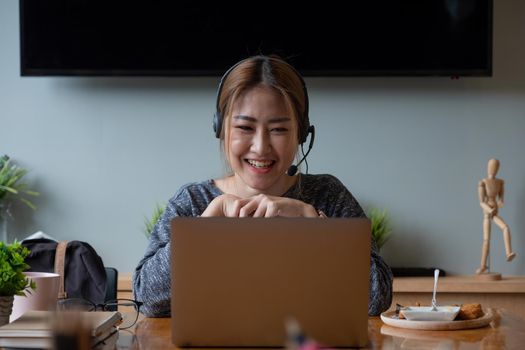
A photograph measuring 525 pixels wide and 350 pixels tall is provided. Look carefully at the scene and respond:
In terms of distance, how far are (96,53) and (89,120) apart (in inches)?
10.6

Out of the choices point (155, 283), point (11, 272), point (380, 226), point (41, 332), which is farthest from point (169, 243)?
point (380, 226)

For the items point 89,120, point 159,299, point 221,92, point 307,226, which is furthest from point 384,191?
point 307,226

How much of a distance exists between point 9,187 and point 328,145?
1.20 m

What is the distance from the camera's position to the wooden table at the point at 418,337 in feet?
4.28

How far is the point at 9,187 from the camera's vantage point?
3.38m

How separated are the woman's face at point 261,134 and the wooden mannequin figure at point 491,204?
1599 millimetres

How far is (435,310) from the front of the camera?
1493mm

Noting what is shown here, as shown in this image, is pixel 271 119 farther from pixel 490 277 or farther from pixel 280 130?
pixel 490 277

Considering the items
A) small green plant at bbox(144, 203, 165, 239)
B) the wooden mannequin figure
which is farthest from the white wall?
the wooden mannequin figure

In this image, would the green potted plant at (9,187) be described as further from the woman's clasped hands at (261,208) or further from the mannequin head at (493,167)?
the woman's clasped hands at (261,208)

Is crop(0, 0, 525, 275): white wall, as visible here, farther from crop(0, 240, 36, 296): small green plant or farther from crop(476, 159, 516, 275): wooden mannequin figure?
crop(0, 240, 36, 296): small green plant

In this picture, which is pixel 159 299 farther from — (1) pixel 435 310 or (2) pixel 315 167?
(2) pixel 315 167

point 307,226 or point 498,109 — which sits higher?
point 498,109

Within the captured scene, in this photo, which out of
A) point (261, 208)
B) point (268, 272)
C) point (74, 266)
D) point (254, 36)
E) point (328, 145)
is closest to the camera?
point (268, 272)
